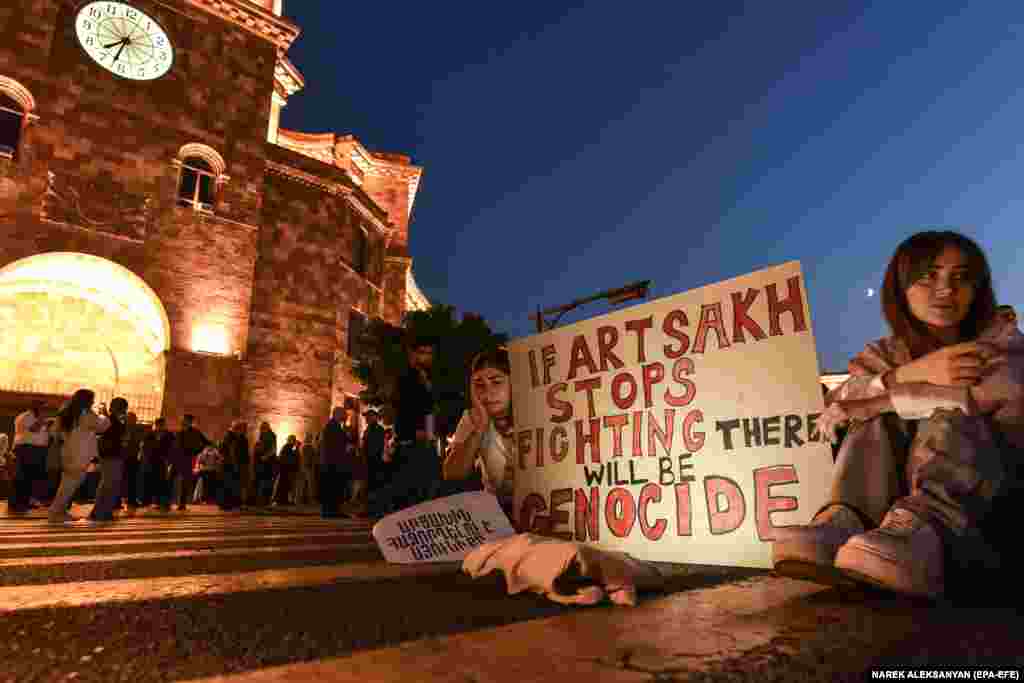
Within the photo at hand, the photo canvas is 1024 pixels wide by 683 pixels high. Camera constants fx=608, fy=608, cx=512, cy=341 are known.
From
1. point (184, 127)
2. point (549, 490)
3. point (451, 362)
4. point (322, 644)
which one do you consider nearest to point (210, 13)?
point (184, 127)

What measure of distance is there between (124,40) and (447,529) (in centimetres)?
1835

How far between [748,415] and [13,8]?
62.4ft

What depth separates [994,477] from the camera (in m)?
1.75

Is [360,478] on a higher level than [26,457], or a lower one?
lower

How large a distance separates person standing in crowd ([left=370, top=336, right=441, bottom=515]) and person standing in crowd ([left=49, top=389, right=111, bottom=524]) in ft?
12.7

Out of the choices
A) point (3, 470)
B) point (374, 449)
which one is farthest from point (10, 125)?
point (374, 449)

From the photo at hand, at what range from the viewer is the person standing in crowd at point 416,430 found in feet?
17.1

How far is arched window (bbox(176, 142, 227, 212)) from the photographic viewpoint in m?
16.5

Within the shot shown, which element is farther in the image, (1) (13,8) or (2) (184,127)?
(2) (184,127)

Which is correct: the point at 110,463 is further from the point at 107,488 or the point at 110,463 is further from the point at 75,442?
the point at 75,442

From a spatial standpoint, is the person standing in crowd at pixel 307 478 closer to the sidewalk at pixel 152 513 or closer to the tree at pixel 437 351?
the sidewalk at pixel 152 513

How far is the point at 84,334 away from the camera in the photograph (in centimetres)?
1727

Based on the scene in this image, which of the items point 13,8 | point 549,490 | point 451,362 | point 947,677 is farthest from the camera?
point 451,362

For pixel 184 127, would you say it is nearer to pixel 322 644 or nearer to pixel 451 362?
pixel 451 362
